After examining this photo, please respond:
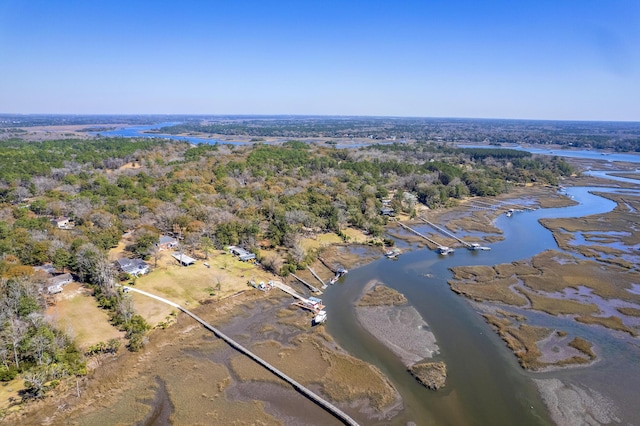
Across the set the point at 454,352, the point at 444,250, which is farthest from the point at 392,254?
the point at 454,352

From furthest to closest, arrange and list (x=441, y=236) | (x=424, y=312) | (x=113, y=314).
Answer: (x=441, y=236) → (x=424, y=312) → (x=113, y=314)

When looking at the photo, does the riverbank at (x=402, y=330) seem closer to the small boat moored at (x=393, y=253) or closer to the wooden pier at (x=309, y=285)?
the wooden pier at (x=309, y=285)

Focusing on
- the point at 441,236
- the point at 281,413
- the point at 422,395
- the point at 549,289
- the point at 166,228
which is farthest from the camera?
Answer: the point at 441,236

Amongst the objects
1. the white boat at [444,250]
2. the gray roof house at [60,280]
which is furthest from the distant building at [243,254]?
the white boat at [444,250]

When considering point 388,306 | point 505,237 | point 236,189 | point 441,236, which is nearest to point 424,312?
point 388,306

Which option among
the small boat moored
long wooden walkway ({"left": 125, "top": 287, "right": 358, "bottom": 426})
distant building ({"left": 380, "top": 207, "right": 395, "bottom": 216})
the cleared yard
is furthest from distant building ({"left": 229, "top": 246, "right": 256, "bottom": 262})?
distant building ({"left": 380, "top": 207, "right": 395, "bottom": 216})

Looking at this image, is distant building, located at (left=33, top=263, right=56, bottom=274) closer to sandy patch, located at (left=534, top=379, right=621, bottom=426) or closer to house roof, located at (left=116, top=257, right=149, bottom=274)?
house roof, located at (left=116, top=257, right=149, bottom=274)

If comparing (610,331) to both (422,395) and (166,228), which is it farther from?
(166,228)
